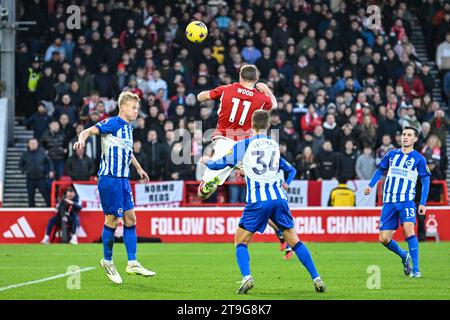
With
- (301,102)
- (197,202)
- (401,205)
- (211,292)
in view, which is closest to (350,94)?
(301,102)

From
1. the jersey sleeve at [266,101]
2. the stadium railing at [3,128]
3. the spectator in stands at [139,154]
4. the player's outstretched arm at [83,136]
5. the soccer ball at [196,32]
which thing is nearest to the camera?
the player's outstretched arm at [83,136]

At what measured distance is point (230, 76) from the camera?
25156mm

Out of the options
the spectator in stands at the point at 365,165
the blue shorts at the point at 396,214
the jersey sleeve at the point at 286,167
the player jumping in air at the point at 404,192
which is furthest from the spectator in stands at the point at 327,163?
the jersey sleeve at the point at 286,167

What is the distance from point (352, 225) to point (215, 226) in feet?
10.0

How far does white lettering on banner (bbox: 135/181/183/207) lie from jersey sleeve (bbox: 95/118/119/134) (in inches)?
423

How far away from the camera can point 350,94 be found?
25.2 meters

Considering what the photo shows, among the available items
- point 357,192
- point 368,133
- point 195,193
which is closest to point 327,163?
point 357,192

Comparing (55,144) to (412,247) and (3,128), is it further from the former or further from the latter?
(412,247)

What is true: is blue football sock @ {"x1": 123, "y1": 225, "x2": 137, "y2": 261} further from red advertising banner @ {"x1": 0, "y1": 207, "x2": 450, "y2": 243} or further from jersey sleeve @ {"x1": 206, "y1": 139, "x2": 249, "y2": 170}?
red advertising banner @ {"x1": 0, "y1": 207, "x2": 450, "y2": 243}

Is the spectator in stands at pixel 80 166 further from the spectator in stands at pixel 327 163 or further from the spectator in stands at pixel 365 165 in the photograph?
the spectator in stands at pixel 365 165

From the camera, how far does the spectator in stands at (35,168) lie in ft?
75.3

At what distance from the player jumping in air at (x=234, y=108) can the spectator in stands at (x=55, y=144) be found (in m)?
10.1

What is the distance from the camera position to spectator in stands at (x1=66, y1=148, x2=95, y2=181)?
2288 centimetres
